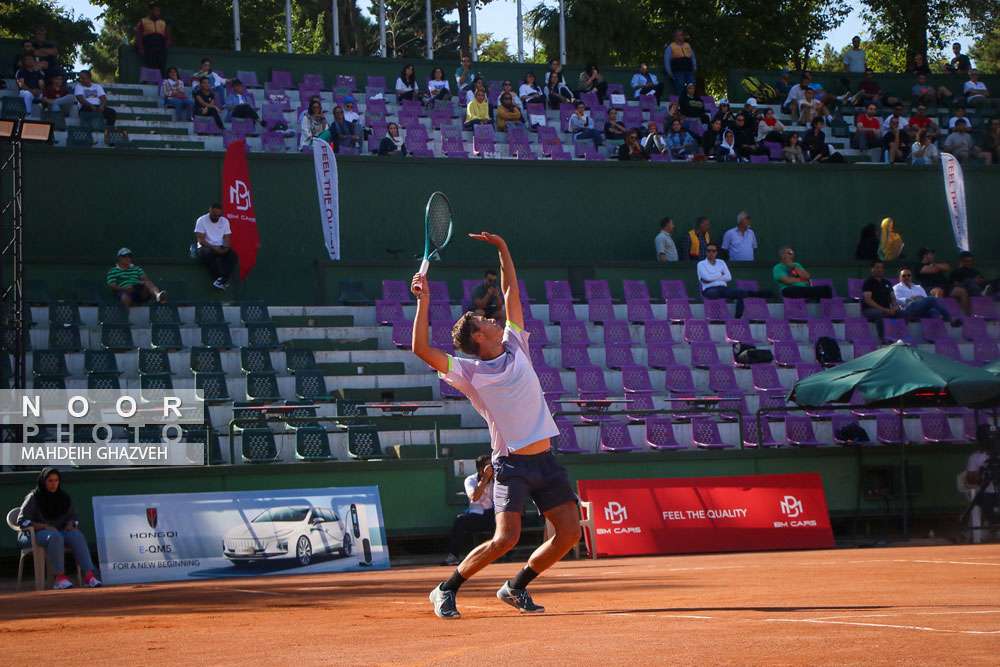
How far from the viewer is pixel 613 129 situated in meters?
25.3

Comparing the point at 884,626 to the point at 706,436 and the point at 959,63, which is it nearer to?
the point at 706,436

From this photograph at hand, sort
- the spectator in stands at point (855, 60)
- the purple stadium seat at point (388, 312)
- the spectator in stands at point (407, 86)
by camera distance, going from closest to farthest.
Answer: the purple stadium seat at point (388, 312)
the spectator in stands at point (407, 86)
the spectator in stands at point (855, 60)

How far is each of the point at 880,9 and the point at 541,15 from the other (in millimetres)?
10881

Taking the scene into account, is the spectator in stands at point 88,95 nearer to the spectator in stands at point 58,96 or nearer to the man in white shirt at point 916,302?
the spectator in stands at point 58,96

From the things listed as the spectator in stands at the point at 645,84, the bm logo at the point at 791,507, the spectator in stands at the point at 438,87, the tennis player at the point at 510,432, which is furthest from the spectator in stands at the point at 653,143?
the tennis player at the point at 510,432

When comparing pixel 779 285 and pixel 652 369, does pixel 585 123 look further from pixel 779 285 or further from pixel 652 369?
pixel 652 369

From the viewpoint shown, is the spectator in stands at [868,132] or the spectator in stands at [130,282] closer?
the spectator in stands at [130,282]

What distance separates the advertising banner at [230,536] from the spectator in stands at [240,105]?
436 inches

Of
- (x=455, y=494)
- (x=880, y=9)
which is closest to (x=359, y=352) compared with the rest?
(x=455, y=494)

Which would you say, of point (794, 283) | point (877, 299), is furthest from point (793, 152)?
point (877, 299)

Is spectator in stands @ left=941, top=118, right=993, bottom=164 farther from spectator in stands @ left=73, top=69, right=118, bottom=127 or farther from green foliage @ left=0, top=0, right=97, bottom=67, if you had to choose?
green foliage @ left=0, top=0, right=97, bottom=67

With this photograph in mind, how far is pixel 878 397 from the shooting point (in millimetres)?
15758

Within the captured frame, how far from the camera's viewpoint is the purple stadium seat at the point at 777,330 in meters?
20.3

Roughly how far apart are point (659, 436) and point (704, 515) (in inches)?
70.7
